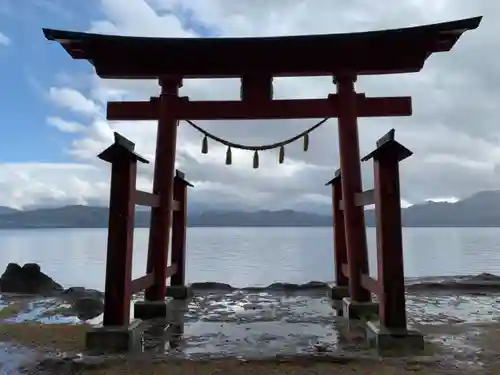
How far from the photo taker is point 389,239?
13.6 ft

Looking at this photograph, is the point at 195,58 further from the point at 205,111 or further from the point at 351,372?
the point at 351,372

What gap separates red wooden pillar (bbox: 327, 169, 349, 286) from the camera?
6922mm

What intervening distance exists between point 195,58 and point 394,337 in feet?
13.5

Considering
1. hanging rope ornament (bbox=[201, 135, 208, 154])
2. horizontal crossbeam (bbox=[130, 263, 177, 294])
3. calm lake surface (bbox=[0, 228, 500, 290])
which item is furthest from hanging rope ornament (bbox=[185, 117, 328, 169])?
calm lake surface (bbox=[0, 228, 500, 290])

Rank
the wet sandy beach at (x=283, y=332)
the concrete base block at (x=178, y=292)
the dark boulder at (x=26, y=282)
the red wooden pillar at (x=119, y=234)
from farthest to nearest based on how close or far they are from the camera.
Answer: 1. the dark boulder at (x=26, y=282)
2. the concrete base block at (x=178, y=292)
3. the red wooden pillar at (x=119, y=234)
4. the wet sandy beach at (x=283, y=332)

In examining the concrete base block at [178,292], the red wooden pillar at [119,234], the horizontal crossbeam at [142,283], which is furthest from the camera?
the concrete base block at [178,292]

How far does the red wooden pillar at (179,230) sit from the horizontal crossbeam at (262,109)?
1557 mm

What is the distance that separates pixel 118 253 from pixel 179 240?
3.17 m

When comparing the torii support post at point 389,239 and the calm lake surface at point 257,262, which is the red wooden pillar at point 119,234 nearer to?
the torii support post at point 389,239

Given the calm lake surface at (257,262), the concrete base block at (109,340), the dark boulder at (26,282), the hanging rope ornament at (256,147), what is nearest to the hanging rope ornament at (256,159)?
the hanging rope ornament at (256,147)

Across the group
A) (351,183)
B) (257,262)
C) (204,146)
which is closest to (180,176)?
(204,146)

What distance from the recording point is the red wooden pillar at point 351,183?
218 inches

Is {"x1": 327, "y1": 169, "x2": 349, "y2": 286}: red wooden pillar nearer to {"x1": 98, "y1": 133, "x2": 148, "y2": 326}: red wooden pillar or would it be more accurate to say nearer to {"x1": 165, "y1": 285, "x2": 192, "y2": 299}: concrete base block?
{"x1": 165, "y1": 285, "x2": 192, "y2": 299}: concrete base block

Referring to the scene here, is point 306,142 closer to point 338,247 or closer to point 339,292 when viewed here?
point 338,247
